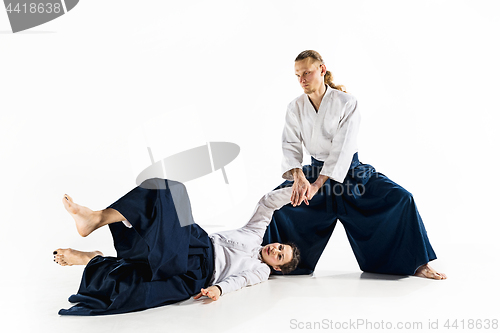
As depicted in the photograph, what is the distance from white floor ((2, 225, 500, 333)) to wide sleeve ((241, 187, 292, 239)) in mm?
297

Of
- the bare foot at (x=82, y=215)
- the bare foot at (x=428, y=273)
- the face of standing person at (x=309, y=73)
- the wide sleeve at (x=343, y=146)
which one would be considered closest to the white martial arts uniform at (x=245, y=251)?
the wide sleeve at (x=343, y=146)

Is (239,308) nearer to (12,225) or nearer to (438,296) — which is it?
(438,296)

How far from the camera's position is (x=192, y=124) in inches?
170

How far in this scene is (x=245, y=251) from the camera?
8.95 ft

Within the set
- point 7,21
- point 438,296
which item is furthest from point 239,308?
point 7,21

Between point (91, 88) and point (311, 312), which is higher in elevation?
point (91, 88)

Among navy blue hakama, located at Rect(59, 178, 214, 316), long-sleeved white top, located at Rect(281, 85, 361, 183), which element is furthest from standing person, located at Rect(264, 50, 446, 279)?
navy blue hakama, located at Rect(59, 178, 214, 316)

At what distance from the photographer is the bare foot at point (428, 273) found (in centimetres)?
272

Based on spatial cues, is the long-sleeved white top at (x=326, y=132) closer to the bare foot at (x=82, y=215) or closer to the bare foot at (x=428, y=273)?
the bare foot at (x=428, y=273)

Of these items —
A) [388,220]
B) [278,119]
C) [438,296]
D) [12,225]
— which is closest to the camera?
[438,296]

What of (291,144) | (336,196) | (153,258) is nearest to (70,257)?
(153,258)

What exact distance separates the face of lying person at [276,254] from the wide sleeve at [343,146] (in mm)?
462

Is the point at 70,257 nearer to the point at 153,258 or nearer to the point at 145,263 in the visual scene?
the point at 145,263

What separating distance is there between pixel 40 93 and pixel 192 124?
1231 millimetres
